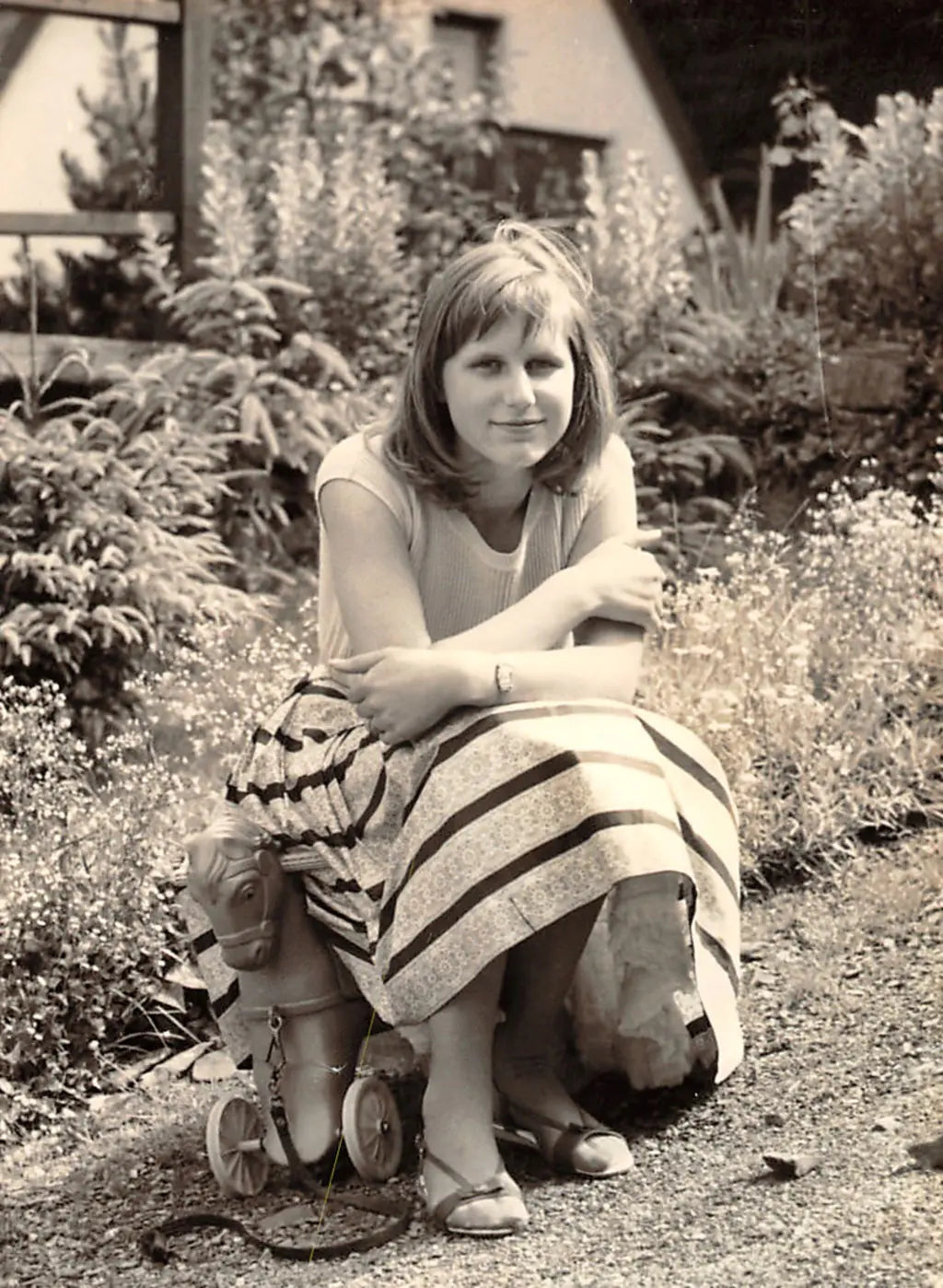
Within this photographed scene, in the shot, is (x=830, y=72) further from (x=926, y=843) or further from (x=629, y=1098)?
(x=629, y=1098)

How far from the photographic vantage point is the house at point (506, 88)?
592 centimetres

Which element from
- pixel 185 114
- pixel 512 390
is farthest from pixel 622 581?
pixel 185 114

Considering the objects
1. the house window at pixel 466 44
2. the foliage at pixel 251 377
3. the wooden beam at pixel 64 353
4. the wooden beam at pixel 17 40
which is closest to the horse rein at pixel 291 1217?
the wooden beam at pixel 64 353

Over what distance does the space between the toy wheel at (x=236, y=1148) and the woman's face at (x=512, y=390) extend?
1.10 m

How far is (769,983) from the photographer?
3.30 m

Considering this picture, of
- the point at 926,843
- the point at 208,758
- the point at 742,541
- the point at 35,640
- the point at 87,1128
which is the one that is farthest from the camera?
the point at 742,541

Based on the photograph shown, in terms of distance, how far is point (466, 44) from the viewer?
6.77m

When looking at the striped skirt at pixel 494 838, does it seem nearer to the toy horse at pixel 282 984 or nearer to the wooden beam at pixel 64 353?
the toy horse at pixel 282 984

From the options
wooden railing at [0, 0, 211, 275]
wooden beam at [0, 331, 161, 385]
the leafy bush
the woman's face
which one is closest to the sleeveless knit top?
the woman's face

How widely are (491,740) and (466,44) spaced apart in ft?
16.2

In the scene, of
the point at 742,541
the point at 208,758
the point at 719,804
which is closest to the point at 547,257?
the point at 719,804

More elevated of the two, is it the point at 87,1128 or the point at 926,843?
the point at 926,843

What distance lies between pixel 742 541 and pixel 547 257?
2.89m

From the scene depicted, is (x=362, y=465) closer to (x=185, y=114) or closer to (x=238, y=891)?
(x=238, y=891)
